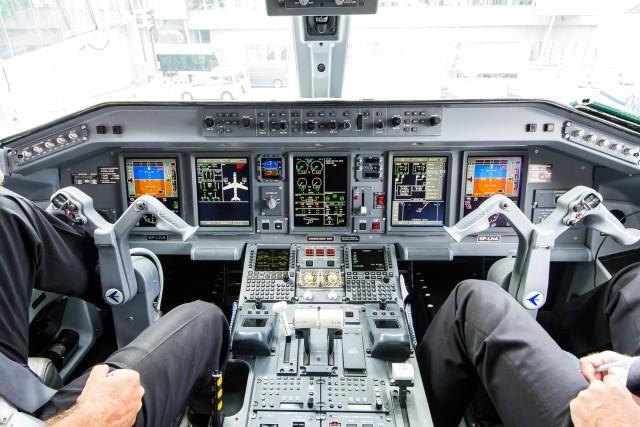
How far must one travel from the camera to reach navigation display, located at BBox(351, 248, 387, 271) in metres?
2.59

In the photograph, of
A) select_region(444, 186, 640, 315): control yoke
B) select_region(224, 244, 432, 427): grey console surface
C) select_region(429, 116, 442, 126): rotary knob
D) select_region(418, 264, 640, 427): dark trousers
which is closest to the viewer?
select_region(418, 264, 640, 427): dark trousers

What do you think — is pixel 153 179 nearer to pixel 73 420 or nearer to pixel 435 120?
pixel 435 120

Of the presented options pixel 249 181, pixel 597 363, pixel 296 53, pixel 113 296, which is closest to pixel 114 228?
pixel 113 296

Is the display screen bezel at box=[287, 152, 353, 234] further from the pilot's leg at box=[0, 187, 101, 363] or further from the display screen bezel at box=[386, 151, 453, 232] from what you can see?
the pilot's leg at box=[0, 187, 101, 363]

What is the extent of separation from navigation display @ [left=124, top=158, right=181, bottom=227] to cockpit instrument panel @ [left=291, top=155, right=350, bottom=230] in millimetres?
690

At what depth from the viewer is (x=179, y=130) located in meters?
2.43

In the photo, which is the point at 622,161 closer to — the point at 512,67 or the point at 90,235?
the point at 512,67

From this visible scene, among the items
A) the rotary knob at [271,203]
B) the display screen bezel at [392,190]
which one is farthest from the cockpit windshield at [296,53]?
the rotary knob at [271,203]

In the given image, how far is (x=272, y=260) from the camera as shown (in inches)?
104

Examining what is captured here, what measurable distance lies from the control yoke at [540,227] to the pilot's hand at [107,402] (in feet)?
4.31

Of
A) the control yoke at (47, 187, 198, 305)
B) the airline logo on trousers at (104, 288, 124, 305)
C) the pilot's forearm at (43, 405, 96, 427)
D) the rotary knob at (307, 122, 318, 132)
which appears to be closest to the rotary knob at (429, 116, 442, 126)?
the rotary knob at (307, 122, 318, 132)

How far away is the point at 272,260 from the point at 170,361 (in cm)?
122

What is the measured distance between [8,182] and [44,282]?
1005mm

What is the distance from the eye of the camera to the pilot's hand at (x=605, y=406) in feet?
3.26
